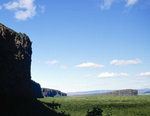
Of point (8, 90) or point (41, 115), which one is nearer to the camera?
point (8, 90)

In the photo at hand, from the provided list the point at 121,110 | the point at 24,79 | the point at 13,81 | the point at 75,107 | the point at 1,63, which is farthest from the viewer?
the point at 75,107

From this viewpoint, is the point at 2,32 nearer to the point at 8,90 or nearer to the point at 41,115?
the point at 8,90

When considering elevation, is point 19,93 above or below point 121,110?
above

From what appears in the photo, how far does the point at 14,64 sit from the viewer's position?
2709 inches

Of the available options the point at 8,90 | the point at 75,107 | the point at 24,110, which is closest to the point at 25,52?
the point at 8,90

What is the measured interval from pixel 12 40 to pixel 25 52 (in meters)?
13.3

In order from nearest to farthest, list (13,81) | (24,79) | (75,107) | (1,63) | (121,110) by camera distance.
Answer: (1,63) → (13,81) → (24,79) → (121,110) → (75,107)

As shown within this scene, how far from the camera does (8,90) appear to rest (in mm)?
62062

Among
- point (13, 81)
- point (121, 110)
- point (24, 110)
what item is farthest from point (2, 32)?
point (121, 110)

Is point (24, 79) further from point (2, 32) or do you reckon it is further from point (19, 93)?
point (2, 32)

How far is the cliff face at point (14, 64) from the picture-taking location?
200 ft

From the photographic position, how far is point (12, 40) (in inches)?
2736

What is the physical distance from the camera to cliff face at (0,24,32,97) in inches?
2398

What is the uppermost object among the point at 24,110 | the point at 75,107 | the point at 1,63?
the point at 1,63
